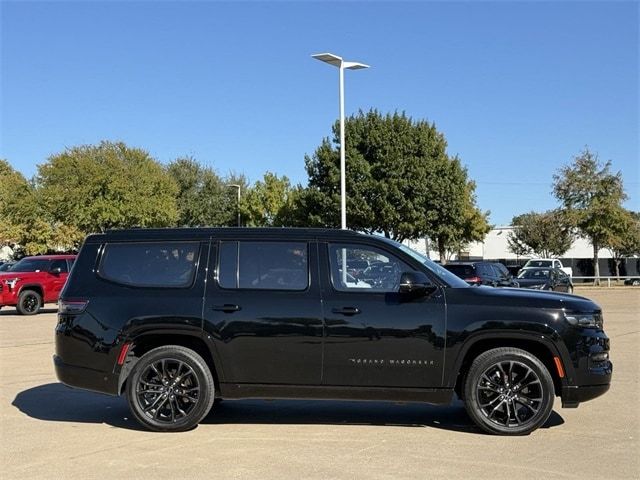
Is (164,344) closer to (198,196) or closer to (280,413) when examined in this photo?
(280,413)

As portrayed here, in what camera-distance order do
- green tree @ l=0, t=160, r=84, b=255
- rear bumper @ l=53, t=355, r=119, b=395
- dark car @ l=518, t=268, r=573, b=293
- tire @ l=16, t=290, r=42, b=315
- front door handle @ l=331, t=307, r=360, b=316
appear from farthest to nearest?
green tree @ l=0, t=160, r=84, b=255
dark car @ l=518, t=268, r=573, b=293
tire @ l=16, t=290, r=42, b=315
rear bumper @ l=53, t=355, r=119, b=395
front door handle @ l=331, t=307, r=360, b=316

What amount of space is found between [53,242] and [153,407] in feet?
156

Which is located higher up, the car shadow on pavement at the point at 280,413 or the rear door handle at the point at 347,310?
the rear door handle at the point at 347,310

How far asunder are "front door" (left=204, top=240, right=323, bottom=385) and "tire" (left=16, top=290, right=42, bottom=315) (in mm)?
16657

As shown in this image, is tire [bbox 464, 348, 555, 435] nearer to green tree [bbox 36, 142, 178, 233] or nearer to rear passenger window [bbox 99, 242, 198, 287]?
rear passenger window [bbox 99, 242, 198, 287]

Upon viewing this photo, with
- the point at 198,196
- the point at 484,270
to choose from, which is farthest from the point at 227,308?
the point at 198,196

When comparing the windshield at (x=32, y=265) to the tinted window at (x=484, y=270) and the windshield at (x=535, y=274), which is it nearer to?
the tinted window at (x=484, y=270)

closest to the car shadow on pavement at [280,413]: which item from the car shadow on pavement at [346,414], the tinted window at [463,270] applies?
the car shadow on pavement at [346,414]

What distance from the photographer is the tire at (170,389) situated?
22.3ft

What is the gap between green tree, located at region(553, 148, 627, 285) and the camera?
44.5m

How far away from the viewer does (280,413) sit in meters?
7.70

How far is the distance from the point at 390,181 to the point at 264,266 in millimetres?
31443

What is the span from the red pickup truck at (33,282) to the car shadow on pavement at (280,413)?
45.3 ft

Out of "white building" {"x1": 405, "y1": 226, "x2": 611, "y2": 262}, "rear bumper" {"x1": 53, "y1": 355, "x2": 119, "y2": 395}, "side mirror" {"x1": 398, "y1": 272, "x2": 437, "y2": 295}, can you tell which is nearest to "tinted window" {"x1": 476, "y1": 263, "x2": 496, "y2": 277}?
"side mirror" {"x1": 398, "y1": 272, "x2": 437, "y2": 295}
